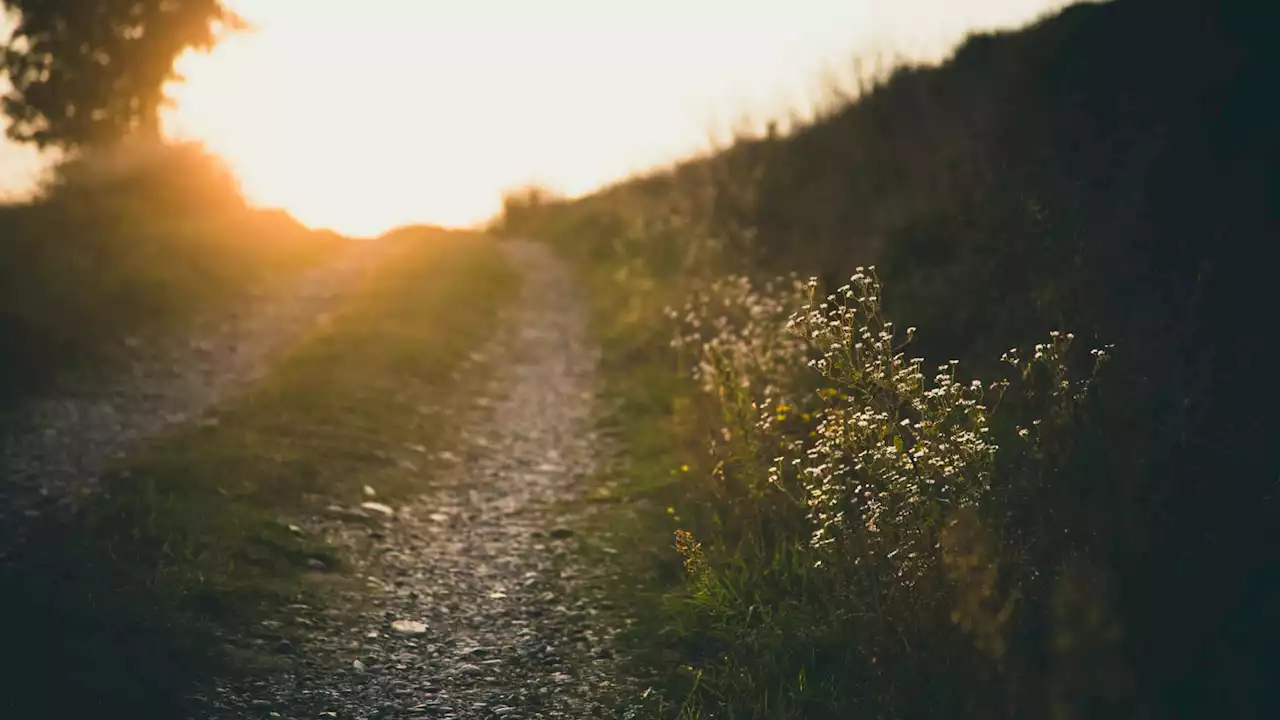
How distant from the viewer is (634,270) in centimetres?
1603

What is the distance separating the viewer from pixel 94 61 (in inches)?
608

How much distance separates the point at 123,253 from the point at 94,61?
5122mm

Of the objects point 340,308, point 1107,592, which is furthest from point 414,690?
point 340,308

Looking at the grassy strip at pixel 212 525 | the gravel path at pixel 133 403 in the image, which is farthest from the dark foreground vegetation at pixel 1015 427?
the gravel path at pixel 133 403

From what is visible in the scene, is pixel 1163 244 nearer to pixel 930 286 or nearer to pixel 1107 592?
pixel 930 286

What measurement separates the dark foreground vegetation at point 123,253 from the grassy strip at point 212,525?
211 cm

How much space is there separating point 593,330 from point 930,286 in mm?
6663

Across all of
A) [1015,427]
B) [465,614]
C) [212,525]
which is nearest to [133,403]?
[212,525]

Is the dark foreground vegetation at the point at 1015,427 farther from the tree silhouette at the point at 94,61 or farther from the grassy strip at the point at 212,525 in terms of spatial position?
the tree silhouette at the point at 94,61

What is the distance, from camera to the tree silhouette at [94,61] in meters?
14.7

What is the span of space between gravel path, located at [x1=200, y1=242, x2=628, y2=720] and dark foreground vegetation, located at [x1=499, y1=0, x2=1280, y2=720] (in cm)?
55

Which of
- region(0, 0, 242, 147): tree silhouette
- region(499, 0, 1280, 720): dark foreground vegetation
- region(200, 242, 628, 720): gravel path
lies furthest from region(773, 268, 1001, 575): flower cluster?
region(0, 0, 242, 147): tree silhouette

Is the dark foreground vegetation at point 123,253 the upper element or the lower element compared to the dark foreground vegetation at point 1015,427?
upper

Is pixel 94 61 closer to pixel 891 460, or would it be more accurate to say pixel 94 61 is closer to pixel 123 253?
pixel 123 253
